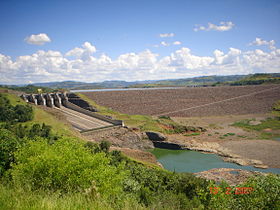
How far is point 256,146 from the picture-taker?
3872 cm

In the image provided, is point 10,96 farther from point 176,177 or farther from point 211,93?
point 211,93

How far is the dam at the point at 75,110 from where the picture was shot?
45.6 meters

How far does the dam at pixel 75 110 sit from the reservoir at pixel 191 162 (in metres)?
12.8

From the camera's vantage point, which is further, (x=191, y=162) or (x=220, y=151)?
(x=220, y=151)

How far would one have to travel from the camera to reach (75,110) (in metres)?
56.2

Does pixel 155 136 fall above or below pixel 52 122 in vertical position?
below

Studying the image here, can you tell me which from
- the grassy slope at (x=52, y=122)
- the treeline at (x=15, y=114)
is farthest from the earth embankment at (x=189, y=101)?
the treeline at (x=15, y=114)

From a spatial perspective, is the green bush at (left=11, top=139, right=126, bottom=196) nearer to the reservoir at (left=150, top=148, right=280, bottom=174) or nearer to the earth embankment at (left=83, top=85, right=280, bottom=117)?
the reservoir at (left=150, top=148, right=280, bottom=174)

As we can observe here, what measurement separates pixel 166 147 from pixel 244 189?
1260 inches

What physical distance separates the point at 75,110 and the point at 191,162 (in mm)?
32957

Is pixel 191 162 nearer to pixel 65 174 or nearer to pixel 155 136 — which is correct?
pixel 155 136

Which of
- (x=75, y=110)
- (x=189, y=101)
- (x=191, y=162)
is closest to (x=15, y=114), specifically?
(x=75, y=110)

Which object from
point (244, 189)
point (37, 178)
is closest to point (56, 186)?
point (37, 178)

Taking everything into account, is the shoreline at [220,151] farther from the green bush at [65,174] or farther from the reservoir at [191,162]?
the green bush at [65,174]
